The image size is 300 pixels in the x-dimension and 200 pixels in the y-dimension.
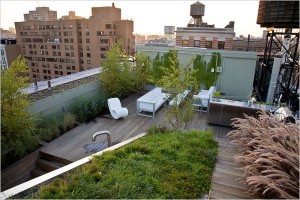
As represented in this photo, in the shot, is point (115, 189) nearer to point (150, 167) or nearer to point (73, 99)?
point (150, 167)

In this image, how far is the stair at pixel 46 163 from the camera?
552 centimetres

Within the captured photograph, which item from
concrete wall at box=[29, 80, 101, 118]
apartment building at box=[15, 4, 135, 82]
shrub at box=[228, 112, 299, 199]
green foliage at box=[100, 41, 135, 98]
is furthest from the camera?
apartment building at box=[15, 4, 135, 82]

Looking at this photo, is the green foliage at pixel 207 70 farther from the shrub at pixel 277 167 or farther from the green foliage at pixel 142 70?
the shrub at pixel 277 167

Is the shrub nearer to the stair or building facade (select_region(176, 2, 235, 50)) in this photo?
the stair

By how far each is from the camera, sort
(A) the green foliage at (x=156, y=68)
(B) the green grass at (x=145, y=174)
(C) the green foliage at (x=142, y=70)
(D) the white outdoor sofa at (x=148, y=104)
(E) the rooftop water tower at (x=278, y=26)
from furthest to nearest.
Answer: (A) the green foliage at (x=156, y=68) → (C) the green foliage at (x=142, y=70) → (D) the white outdoor sofa at (x=148, y=104) → (E) the rooftop water tower at (x=278, y=26) → (B) the green grass at (x=145, y=174)

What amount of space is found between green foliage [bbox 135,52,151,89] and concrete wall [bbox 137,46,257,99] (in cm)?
197

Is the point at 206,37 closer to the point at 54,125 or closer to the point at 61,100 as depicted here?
the point at 61,100

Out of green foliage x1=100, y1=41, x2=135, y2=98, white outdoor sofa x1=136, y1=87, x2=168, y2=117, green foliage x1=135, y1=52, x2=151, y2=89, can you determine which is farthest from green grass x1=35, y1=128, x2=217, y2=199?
green foliage x1=135, y1=52, x2=151, y2=89

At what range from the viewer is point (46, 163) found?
5.59m

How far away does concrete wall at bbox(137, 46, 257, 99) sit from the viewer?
10.1 m

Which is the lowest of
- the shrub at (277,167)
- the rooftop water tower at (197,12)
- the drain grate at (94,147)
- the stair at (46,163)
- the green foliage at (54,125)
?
the stair at (46,163)

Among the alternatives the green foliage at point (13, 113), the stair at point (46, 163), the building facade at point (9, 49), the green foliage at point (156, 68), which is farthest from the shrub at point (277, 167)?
the building facade at point (9, 49)

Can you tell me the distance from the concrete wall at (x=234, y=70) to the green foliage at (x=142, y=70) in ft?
6.46

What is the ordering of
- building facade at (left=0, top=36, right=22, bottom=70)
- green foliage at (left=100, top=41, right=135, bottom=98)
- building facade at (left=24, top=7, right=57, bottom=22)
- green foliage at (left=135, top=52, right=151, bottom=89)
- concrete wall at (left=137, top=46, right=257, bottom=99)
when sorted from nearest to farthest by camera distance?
green foliage at (left=100, top=41, right=135, bottom=98) → concrete wall at (left=137, top=46, right=257, bottom=99) → green foliage at (left=135, top=52, right=151, bottom=89) → building facade at (left=0, top=36, right=22, bottom=70) → building facade at (left=24, top=7, right=57, bottom=22)
